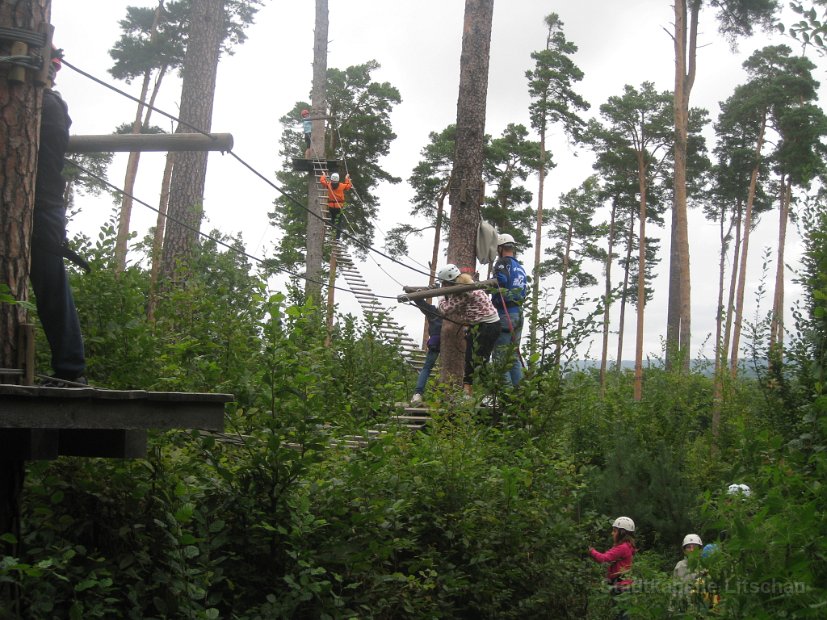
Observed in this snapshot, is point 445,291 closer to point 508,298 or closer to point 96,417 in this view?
point 508,298

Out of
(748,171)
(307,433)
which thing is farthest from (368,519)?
(748,171)

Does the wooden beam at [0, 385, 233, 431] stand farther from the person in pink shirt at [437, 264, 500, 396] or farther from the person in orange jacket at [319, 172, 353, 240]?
the person in orange jacket at [319, 172, 353, 240]

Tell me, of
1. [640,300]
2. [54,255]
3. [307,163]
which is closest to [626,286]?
[640,300]

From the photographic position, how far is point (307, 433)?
5.71 metres

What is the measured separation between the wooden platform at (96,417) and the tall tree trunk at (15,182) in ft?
1.21

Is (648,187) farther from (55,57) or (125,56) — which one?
(55,57)

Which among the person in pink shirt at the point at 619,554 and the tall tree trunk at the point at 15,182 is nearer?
the tall tree trunk at the point at 15,182

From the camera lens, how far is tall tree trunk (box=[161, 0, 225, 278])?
44.6ft

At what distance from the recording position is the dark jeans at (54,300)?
5152 millimetres

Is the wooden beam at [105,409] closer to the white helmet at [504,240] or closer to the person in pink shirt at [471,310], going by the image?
the person in pink shirt at [471,310]

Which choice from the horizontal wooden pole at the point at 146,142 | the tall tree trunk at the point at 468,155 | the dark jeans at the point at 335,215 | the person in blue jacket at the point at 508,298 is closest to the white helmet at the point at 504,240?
the person in blue jacket at the point at 508,298

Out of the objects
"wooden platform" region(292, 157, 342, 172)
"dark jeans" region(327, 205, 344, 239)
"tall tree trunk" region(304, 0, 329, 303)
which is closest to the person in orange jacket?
"dark jeans" region(327, 205, 344, 239)

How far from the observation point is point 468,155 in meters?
10.9

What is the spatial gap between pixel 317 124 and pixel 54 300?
1470 centimetres
